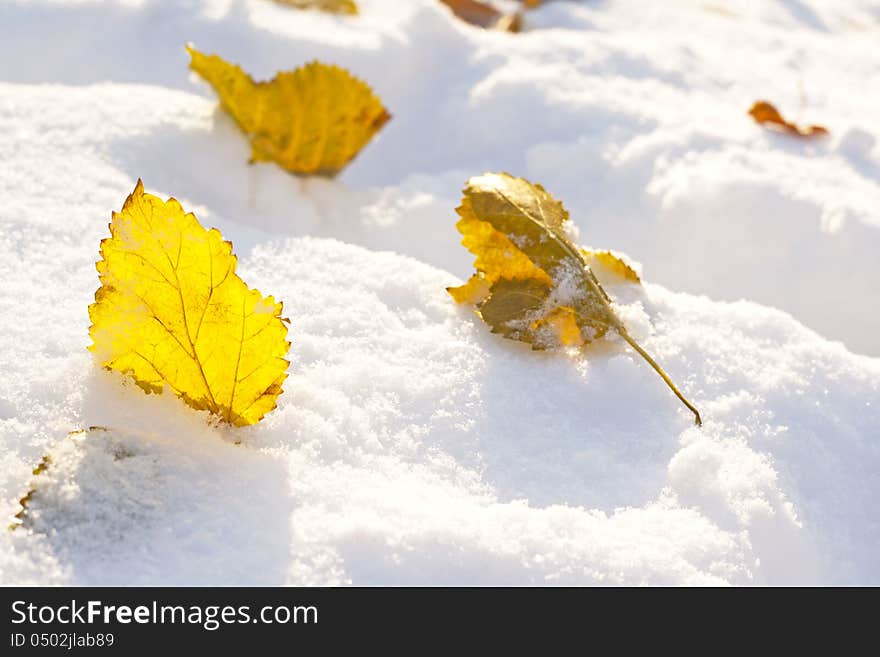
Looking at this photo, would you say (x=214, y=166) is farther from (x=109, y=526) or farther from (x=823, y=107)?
(x=823, y=107)

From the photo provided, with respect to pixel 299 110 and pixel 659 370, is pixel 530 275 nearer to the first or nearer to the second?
pixel 659 370

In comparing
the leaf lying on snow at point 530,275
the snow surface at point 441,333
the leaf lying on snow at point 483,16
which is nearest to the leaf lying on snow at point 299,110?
the snow surface at point 441,333

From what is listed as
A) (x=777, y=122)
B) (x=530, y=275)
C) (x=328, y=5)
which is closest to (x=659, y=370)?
(x=530, y=275)

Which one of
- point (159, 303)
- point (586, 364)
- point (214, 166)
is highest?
point (159, 303)

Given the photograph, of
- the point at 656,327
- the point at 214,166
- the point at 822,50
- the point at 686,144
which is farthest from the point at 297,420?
the point at 822,50

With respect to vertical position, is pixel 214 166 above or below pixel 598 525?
below

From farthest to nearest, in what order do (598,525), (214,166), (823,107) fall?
(823,107)
(214,166)
(598,525)

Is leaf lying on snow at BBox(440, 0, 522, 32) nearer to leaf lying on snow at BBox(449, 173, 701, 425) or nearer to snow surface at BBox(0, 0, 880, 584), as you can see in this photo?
snow surface at BBox(0, 0, 880, 584)

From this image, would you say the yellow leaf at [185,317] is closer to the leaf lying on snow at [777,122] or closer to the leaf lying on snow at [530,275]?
the leaf lying on snow at [530,275]
